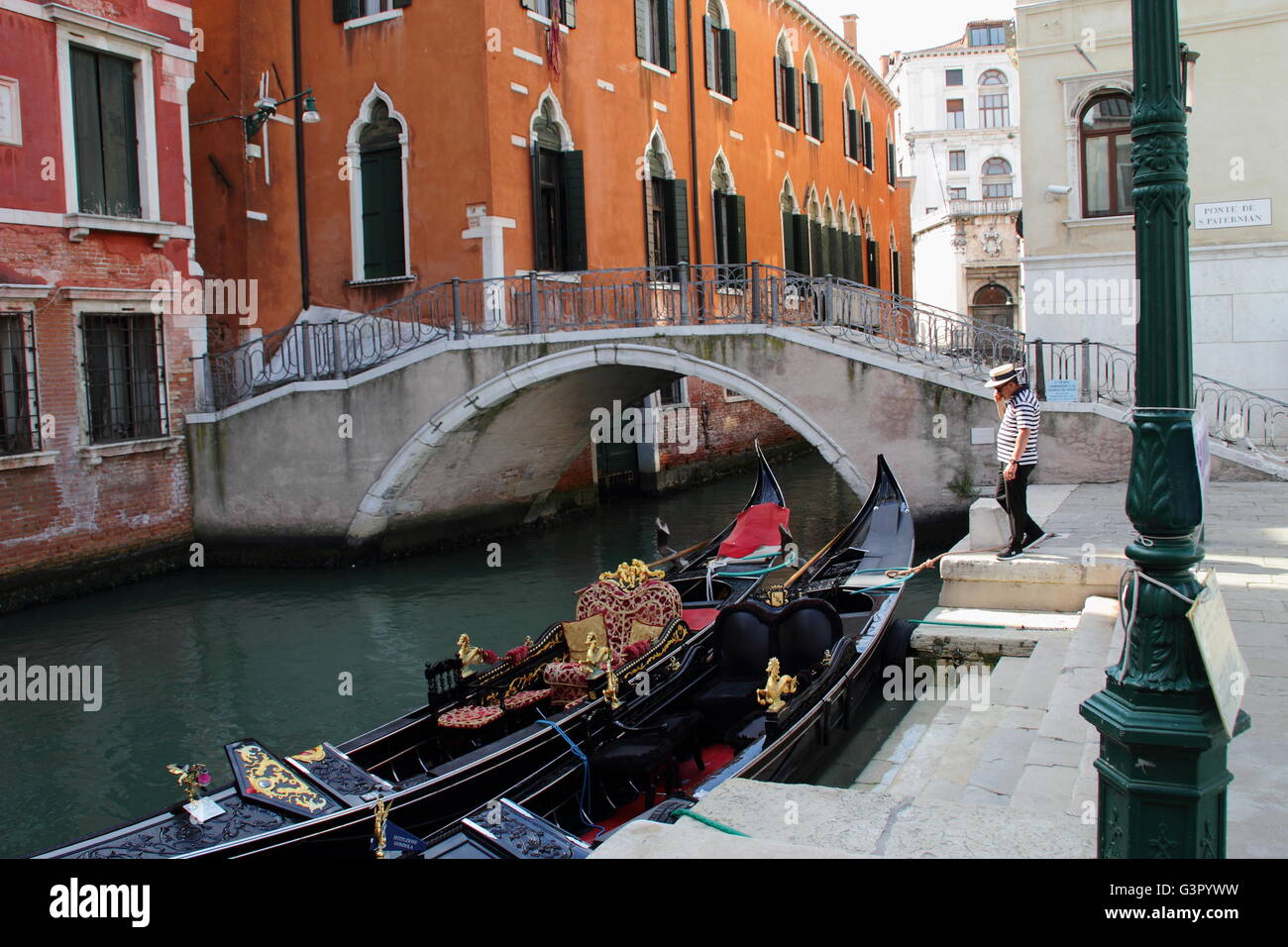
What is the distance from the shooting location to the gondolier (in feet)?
18.6

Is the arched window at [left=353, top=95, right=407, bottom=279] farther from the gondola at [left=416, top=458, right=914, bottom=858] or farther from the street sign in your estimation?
the street sign

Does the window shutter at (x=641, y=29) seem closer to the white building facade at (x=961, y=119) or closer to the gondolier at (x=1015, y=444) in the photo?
the gondolier at (x=1015, y=444)

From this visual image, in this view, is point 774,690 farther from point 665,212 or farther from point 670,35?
point 670,35

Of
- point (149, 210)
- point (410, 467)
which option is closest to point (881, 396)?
point (410, 467)

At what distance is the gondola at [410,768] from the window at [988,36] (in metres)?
35.5

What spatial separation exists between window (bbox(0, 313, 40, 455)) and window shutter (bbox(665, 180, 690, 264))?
6449mm

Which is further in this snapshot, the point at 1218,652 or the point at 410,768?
the point at 410,768

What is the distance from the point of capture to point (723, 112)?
46.6 ft

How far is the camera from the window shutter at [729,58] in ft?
46.6

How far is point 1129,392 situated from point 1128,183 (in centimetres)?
216

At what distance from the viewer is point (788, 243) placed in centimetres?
1638

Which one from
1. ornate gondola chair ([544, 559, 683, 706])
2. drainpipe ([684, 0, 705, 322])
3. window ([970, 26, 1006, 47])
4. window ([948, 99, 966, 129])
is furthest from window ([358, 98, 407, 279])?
window ([970, 26, 1006, 47])

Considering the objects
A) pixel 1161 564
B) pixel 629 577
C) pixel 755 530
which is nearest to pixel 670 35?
pixel 755 530

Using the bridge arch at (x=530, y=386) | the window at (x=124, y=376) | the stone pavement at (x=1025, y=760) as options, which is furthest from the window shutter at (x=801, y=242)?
the stone pavement at (x=1025, y=760)
